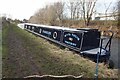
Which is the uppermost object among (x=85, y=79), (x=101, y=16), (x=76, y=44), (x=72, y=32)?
(x=101, y=16)

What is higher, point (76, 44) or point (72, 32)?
point (72, 32)

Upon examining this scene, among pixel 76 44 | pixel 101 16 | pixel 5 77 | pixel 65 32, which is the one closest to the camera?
pixel 5 77

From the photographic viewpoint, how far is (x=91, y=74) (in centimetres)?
580

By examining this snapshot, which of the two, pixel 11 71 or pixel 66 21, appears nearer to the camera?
pixel 11 71

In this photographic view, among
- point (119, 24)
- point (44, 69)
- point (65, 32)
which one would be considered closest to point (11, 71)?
point (44, 69)

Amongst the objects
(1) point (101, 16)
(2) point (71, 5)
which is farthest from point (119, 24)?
(2) point (71, 5)

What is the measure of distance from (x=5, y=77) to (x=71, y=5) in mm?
42585

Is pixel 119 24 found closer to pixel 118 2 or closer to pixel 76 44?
pixel 118 2

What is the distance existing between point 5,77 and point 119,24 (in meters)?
27.5

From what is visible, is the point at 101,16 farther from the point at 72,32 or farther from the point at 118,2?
the point at 72,32

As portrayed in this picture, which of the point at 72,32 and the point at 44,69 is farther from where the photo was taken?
the point at 72,32

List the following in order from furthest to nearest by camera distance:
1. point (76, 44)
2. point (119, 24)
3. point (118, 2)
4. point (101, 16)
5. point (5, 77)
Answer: point (101, 16)
point (118, 2)
point (119, 24)
point (76, 44)
point (5, 77)

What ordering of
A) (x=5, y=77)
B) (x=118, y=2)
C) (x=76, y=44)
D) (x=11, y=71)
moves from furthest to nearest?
(x=118, y=2), (x=76, y=44), (x=11, y=71), (x=5, y=77)

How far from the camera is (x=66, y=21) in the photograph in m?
45.6
